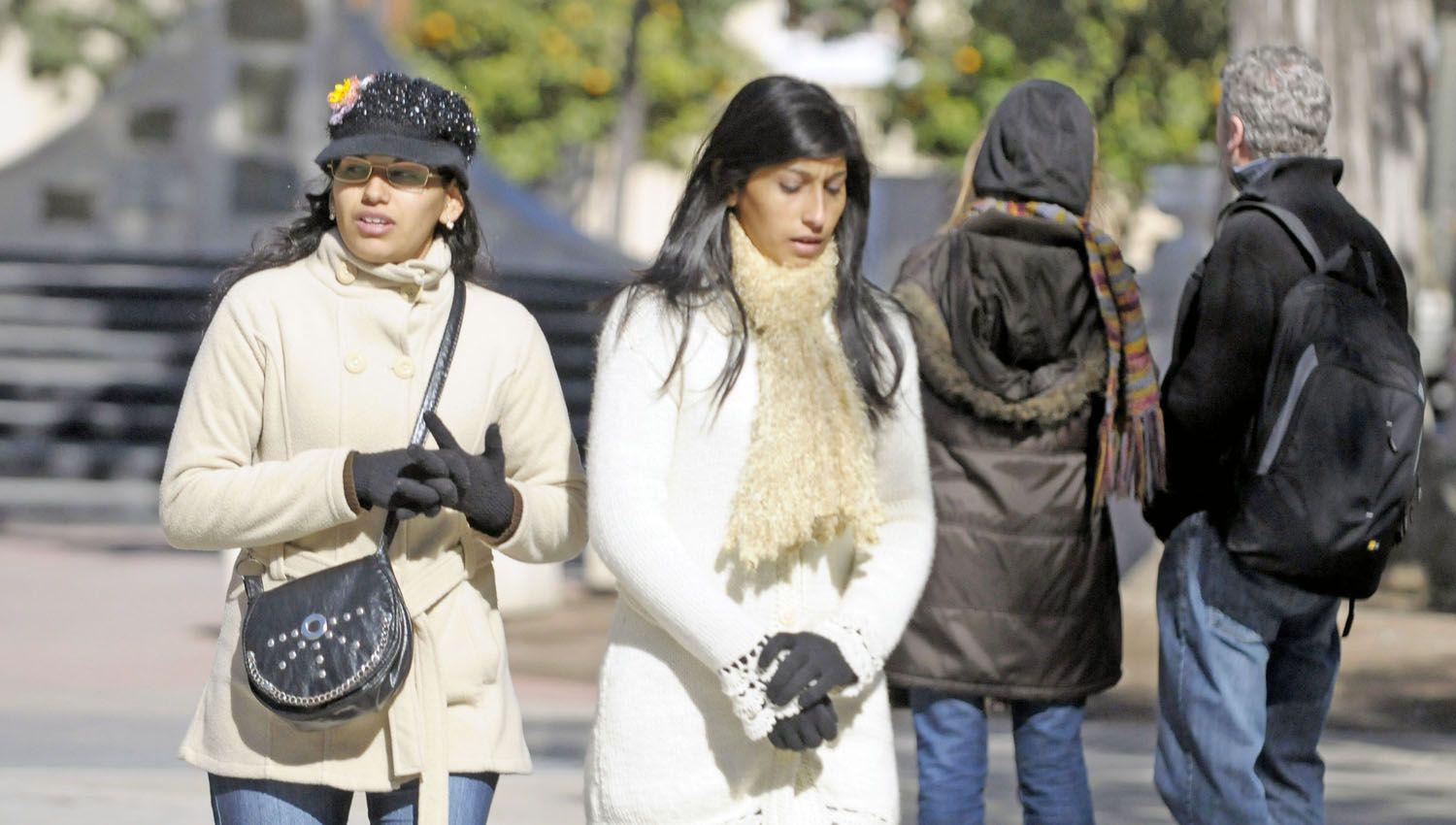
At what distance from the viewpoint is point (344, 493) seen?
343cm

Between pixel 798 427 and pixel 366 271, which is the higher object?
pixel 366 271

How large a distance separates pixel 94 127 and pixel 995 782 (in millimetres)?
18225

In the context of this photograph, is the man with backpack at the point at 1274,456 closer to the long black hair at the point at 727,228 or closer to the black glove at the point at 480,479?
the long black hair at the point at 727,228

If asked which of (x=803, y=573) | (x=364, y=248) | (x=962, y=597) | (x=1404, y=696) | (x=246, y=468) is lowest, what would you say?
(x=1404, y=696)

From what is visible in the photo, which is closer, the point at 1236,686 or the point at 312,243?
the point at 312,243

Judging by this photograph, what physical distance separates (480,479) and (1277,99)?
6.02 ft

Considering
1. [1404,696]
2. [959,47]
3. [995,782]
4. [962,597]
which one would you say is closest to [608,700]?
[962,597]

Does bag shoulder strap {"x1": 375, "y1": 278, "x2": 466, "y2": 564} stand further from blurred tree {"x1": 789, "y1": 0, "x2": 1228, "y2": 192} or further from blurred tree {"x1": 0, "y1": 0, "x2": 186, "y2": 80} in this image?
blurred tree {"x1": 0, "y1": 0, "x2": 186, "y2": 80}

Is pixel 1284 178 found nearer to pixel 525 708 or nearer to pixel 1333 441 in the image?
pixel 1333 441

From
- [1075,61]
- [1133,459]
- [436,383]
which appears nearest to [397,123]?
[436,383]

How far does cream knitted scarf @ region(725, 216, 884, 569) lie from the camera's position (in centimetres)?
360

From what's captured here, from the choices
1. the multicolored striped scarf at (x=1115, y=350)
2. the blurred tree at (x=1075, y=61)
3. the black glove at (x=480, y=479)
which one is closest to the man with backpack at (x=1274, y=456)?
the multicolored striped scarf at (x=1115, y=350)

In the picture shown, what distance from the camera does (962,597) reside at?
4.65 m

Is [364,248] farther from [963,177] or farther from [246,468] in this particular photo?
[963,177]
